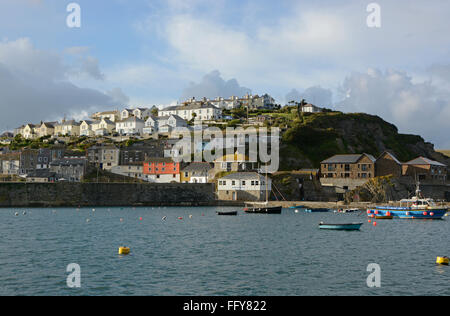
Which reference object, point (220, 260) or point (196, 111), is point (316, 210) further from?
point (196, 111)

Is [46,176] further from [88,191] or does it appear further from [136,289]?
[136,289]

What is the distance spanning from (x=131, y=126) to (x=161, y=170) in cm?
5018

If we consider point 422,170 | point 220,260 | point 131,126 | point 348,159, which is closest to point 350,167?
point 348,159

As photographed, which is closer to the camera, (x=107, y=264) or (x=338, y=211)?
(x=107, y=264)

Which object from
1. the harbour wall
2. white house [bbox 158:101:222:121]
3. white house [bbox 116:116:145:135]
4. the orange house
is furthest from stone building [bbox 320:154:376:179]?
white house [bbox 116:116:145:135]

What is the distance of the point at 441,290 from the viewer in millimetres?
22891

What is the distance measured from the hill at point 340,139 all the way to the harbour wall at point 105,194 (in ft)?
92.1

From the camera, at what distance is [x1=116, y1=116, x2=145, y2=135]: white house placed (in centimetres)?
15450

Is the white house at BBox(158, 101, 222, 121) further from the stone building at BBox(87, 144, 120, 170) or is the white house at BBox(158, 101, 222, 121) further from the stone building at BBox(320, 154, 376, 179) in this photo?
the stone building at BBox(320, 154, 376, 179)

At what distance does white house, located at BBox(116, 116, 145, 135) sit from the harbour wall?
60.8m

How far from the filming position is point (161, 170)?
110 m

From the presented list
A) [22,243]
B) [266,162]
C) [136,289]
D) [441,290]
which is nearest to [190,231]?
[22,243]
